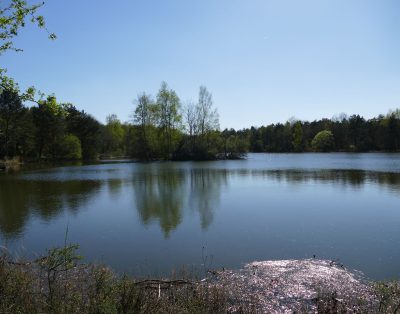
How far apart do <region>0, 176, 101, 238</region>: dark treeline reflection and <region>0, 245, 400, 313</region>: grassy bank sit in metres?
8.09

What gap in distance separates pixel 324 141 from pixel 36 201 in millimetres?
96300

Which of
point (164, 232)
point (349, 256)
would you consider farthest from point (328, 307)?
point (164, 232)

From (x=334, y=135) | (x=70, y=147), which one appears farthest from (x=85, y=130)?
(x=334, y=135)

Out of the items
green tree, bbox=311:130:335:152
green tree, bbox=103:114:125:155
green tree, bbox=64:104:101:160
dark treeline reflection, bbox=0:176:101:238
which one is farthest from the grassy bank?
green tree, bbox=311:130:335:152

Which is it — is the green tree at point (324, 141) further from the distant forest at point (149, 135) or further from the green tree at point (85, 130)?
the green tree at point (85, 130)

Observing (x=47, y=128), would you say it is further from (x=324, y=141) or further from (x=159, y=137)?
(x=324, y=141)

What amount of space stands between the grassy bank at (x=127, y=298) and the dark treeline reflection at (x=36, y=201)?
809 cm

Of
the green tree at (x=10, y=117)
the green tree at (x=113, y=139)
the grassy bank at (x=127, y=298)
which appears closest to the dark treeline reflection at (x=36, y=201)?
the grassy bank at (x=127, y=298)

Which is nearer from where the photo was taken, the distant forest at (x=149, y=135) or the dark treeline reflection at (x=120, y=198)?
the dark treeline reflection at (x=120, y=198)

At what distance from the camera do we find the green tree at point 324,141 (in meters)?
106

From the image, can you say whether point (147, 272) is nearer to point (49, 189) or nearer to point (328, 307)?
point (328, 307)

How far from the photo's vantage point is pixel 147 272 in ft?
28.6

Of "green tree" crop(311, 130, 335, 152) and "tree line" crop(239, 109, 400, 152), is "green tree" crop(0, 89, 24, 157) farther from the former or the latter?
"green tree" crop(311, 130, 335, 152)

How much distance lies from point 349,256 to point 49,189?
22006 mm
